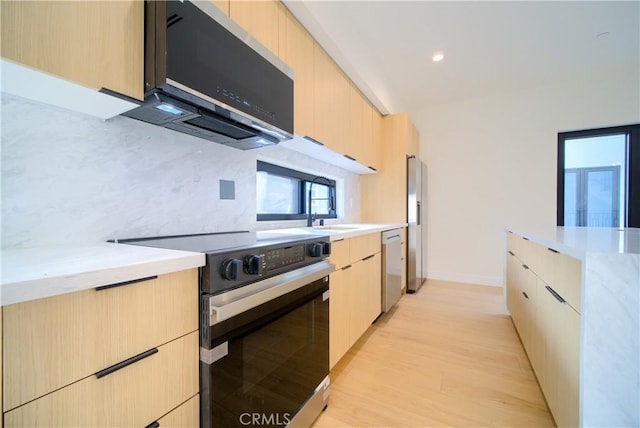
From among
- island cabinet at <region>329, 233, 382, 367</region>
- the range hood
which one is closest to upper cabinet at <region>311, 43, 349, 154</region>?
the range hood

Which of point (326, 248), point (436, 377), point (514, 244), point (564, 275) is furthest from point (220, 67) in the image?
point (514, 244)

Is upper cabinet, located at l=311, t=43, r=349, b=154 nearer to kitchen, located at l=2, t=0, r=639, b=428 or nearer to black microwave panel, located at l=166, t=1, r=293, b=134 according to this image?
kitchen, located at l=2, t=0, r=639, b=428

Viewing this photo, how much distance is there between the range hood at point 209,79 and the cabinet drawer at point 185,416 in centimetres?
100

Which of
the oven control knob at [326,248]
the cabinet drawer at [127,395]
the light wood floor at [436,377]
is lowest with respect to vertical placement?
the light wood floor at [436,377]

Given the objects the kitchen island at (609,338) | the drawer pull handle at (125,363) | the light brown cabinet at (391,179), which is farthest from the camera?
the light brown cabinet at (391,179)

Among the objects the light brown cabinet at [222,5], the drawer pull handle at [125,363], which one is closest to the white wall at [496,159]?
the light brown cabinet at [222,5]

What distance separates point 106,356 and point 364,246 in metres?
1.62

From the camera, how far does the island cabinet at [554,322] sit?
943mm

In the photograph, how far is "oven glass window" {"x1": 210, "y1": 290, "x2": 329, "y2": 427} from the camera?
0.81 metres

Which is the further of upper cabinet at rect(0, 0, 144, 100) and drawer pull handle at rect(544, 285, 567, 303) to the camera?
drawer pull handle at rect(544, 285, 567, 303)

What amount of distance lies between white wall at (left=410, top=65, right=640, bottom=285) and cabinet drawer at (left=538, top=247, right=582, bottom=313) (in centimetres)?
230

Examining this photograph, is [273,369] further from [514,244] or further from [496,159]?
[496,159]

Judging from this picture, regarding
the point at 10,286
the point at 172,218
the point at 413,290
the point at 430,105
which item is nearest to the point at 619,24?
the point at 430,105

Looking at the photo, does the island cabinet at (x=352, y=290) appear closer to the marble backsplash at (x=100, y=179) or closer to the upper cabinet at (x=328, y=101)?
the marble backsplash at (x=100, y=179)
